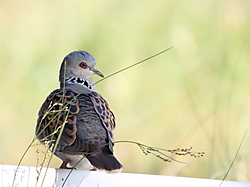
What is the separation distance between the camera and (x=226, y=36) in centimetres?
388

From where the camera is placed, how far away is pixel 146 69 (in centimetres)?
387

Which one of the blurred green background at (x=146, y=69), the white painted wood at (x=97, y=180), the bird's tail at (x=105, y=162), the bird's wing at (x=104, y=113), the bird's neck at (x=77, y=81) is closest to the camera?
the white painted wood at (x=97, y=180)

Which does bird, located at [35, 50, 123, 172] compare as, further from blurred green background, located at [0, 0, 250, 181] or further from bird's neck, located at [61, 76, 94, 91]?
blurred green background, located at [0, 0, 250, 181]

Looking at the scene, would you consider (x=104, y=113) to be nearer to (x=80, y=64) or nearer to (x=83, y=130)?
(x=83, y=130)

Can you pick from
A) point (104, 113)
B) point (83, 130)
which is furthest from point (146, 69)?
point (83, 130)

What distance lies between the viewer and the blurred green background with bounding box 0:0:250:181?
3562 mm

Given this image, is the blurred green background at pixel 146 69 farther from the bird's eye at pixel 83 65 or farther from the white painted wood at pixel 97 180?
the white painted wood at pixel 97 180

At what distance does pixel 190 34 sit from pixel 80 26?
932 millimetres

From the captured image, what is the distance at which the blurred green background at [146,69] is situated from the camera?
3562mm

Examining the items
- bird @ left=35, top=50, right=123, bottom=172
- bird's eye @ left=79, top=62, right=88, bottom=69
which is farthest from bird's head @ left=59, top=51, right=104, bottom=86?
bird @ left=35, top=50, right=123, bottom=172

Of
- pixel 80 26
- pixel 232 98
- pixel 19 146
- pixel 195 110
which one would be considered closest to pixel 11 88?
pixel 19 146

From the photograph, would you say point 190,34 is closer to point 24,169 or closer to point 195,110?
point 195,110

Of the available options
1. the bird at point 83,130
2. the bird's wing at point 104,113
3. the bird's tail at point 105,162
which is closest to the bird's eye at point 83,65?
the bird at point 83,130

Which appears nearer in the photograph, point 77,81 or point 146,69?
point 77,81
